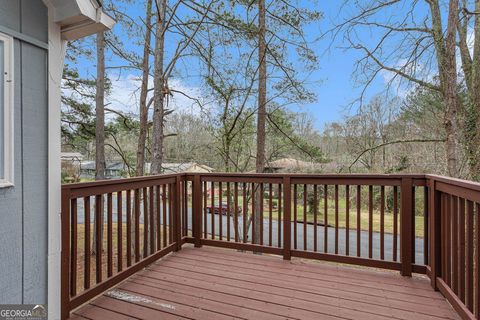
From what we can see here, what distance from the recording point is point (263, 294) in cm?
258

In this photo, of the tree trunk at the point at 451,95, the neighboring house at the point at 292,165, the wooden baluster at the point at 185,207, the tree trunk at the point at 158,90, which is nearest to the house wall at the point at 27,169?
the wooden baluster at the point at 185,207

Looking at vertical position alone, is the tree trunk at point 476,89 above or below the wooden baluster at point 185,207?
above

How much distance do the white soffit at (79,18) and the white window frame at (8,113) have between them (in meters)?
0.43

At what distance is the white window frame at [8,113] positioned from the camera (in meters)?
1.70

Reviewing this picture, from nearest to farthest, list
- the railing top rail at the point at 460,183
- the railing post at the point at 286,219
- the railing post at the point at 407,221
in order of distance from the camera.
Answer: the railing top rail at the point at 460,183 → the railing post at the point at 407,221 → the railing post at the point at 286,219

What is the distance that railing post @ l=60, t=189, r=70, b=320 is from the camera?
84.0 inches

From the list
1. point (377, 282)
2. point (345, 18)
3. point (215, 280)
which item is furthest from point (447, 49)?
point (215, 280)

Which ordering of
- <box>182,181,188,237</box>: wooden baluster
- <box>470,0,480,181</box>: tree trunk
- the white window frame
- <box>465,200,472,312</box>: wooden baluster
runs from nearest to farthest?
1. the white window frame
2. <box>465,200,472,312</box>: wooden baluster
3. <box>182,181,188,237</box>: wooden baluster
4. <box>470,0,480,181</box>: tree trunk

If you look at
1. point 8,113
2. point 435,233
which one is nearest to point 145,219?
point 8,113

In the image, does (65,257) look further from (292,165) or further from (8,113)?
(292,165)

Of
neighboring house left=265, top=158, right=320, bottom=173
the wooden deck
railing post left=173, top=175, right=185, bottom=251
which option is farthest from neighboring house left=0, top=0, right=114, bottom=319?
neighboring house left=265, top=158, right=320, bottom=173

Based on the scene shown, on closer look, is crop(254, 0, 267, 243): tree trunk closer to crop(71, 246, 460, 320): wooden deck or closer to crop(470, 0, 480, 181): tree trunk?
crop(71, 246, 460, 320): wooden deck

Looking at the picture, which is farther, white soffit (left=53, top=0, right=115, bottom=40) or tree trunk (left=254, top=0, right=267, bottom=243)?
tree trunk (left=254, top=0, right=267, bottom=243)

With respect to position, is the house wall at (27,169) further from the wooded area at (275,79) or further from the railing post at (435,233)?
the wooded area at (275,79)
